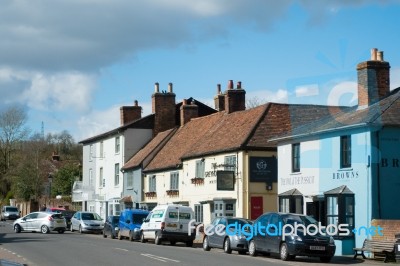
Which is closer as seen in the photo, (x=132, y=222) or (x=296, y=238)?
(x=296, y=238)

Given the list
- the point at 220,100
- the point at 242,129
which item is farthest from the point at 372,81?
the point at 220,100

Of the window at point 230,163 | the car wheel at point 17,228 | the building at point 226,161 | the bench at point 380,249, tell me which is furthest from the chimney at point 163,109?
the bench at point 380,249

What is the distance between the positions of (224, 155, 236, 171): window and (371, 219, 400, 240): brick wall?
1393 cm

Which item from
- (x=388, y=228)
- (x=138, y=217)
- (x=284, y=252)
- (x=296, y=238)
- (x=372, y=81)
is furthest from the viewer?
(x=138, y=217)

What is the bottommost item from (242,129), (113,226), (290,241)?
(113,226)

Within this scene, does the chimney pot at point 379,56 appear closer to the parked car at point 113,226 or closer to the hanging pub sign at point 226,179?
the hanging pub sign at point 226,179

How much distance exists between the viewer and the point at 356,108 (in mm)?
34312

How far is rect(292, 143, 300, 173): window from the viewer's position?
36.2m

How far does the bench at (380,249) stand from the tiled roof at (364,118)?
16.4 ft

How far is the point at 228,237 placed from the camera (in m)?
31.5

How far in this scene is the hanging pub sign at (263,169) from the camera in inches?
1604

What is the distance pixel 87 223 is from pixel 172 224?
54.3ft

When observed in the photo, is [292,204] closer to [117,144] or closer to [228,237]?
[228,237]

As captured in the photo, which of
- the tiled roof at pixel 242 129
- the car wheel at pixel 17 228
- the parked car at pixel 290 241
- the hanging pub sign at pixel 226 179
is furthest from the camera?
the car wheel at pixel 17 228
